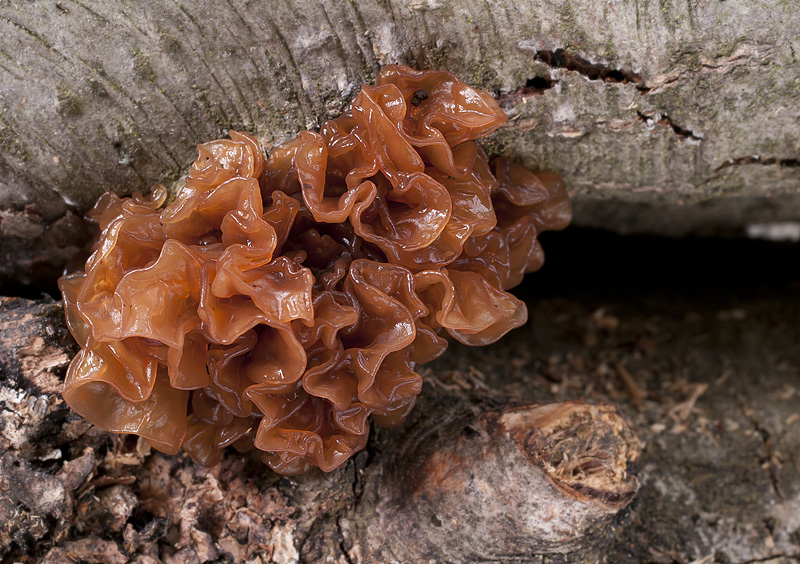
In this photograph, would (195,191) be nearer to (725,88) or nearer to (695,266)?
(725,88)

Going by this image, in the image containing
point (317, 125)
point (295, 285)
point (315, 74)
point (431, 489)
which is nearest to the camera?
point (295, 285)

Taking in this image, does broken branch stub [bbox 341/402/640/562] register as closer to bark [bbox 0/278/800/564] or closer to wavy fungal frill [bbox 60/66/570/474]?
bark [bbox 0/278/800/564]

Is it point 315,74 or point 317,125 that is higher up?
point 315,74

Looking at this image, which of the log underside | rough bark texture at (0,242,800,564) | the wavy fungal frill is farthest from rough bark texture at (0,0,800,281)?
rough bark texture at (0,242,800,564)

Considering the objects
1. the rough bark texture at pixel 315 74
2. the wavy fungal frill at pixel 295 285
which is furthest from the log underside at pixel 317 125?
the wavy fungal frill at pixel 295 285

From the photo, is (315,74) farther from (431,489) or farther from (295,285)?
(431,489)

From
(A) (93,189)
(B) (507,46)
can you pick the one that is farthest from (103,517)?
(B) (507,46)

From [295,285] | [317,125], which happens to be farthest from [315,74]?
[295,285]

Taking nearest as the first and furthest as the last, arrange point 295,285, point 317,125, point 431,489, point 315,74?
point 295,285, point 315,74, point 317,125, point 431,489
